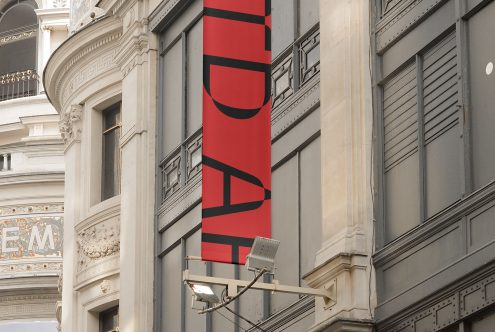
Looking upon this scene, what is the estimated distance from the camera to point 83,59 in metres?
31.9

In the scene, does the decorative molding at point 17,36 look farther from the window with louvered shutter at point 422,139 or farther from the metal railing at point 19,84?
the window with louvered shutter at point 422,139

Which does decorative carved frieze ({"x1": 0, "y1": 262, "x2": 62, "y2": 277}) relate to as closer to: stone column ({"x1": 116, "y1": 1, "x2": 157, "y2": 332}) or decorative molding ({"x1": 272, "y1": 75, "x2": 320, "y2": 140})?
stone column ({"x1": 116, "y1": 1, "x2": 157, "y2": 332})

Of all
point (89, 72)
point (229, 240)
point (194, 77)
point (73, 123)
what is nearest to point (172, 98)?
point (194, 77)

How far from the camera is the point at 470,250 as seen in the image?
17531mm

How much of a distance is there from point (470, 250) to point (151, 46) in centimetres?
1236

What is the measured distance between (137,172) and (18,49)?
24.3 metres

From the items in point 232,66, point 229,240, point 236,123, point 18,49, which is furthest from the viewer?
point 18,49

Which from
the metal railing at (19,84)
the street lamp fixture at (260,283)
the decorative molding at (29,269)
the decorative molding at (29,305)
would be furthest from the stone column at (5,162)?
the street lamp fixture at (260,283)

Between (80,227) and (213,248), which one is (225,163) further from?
(80,227)

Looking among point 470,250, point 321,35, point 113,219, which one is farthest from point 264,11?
point 113,219

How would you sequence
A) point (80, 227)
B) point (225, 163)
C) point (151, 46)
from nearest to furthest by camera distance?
point (225, 163) < point (151, 46) < point (80, 227)

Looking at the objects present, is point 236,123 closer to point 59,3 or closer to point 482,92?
point 482,92

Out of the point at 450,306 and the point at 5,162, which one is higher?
the point at 5,162

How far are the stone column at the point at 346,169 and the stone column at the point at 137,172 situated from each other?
7.34 metres
